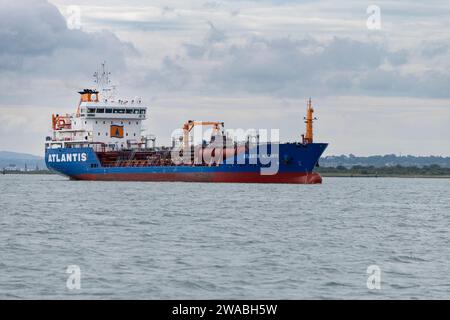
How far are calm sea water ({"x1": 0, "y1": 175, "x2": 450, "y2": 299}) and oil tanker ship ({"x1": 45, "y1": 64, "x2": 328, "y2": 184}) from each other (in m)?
22.7

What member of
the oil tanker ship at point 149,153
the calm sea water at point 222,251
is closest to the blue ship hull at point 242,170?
the oil tanker ship at point 149,153

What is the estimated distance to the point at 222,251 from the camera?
87.1ft

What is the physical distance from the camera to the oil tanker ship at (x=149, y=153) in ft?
226

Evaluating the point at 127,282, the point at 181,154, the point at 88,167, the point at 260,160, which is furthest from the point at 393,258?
the point at 88,167

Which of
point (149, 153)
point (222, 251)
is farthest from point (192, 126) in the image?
point (222, 251)

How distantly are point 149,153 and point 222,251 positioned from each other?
5445 cm

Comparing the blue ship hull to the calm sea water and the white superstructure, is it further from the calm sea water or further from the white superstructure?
the calm sea water

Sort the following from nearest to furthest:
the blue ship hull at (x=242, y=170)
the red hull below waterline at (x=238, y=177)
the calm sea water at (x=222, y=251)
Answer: the calm sea water at (x=222, y=251)
the blue ship hull at (x=242, y=170)
the red hull below waterline at (x=238, y=177)

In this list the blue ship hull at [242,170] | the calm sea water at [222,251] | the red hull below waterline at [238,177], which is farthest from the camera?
the red hull below waterline at [238,177]

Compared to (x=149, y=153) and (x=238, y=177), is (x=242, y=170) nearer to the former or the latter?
(x=238, y=177)

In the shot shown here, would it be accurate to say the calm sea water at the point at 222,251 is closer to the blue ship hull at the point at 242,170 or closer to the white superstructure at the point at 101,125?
the blue ship hull at the point at 242,170

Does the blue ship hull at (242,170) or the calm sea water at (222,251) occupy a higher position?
the blue ship hull at (242,170)

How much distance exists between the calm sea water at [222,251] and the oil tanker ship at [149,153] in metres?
22.7
